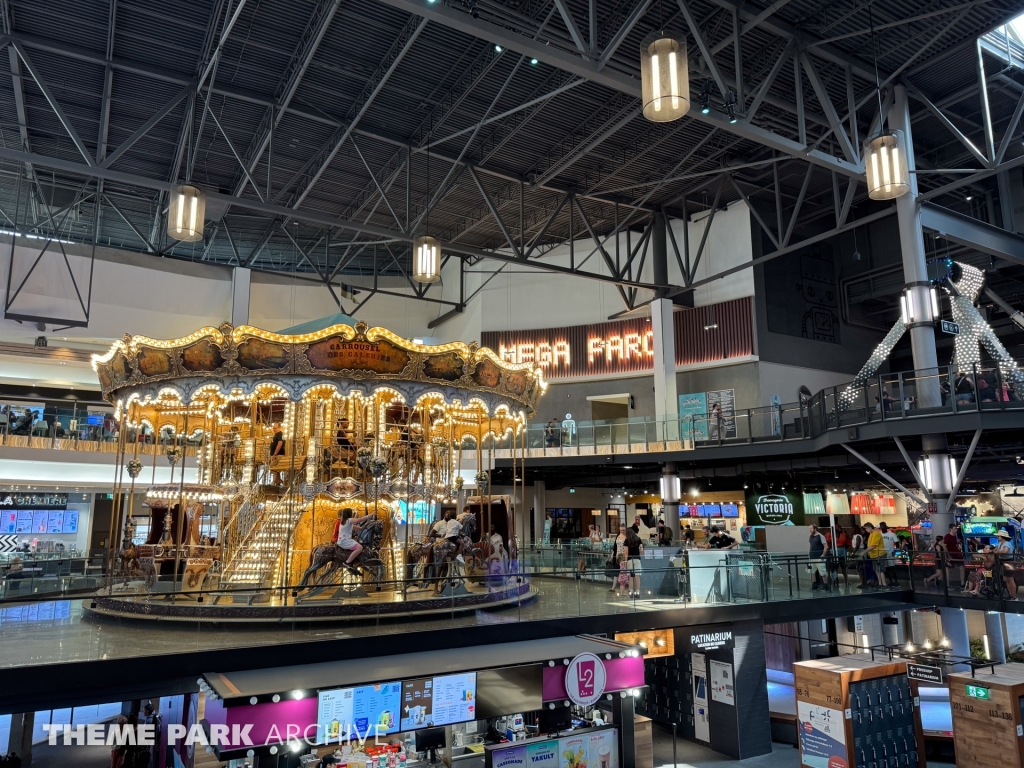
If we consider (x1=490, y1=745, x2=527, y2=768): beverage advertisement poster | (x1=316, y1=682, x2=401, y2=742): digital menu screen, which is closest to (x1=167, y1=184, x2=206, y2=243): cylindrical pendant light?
(x1=316, y1=682, x2=401, y2=742): digital menu screen

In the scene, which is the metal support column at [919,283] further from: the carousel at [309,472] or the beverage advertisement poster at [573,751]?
the beverage advertisement poster at [573,751]

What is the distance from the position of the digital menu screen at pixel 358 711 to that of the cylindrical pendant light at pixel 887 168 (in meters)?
9.48

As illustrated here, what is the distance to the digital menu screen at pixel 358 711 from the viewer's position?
8.23 meters

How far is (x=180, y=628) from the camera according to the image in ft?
34.3

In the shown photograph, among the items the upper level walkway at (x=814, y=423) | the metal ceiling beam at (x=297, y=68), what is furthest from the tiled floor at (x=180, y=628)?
the metal ceiling beam at (x=297, y=68)

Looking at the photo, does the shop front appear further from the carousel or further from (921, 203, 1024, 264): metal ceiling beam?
(921, 203, 1024, 264): metal ceiling beam

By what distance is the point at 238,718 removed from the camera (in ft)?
25.4

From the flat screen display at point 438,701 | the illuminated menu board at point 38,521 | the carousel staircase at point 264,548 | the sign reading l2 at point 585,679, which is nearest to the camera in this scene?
the flat screen display at point 438,701

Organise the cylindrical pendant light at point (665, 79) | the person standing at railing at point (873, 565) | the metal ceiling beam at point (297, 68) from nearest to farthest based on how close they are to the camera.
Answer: the cylindrical pendant light at point (665, 79)
the metal ceiling beam at point (297, 68)
the person standing at railing at point (873, 565)

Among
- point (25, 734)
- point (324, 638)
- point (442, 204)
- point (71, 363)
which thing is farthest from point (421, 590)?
point (71, 363)

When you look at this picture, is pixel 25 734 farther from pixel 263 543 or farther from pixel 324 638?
pixel 324 638

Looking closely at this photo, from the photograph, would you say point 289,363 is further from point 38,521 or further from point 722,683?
point 38,521

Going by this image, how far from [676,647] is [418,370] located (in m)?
6.64

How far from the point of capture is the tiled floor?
28.7 ft
